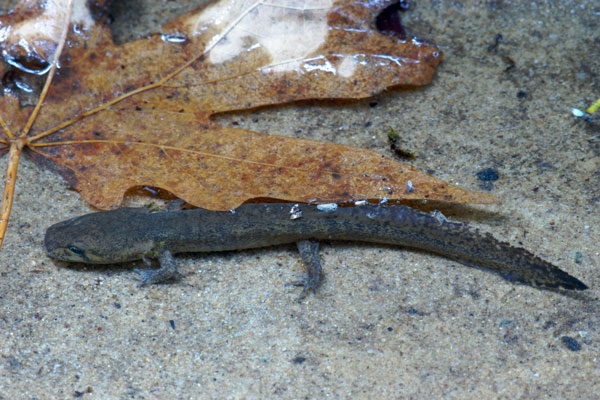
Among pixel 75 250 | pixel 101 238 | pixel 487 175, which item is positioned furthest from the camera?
pixel 487 175

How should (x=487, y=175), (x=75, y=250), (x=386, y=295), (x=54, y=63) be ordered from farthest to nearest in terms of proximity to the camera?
(x=54, y=63) → (x=487, y=175) → (x=75, y=250) → (x=386, y=295)

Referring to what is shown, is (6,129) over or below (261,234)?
over

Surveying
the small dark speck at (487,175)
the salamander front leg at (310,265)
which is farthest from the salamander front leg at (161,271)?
the small dark speck at (487,175)

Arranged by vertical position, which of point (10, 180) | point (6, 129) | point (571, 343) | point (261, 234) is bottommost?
point (261, 234)

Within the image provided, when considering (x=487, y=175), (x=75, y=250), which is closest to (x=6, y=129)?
(x=75, y=250)

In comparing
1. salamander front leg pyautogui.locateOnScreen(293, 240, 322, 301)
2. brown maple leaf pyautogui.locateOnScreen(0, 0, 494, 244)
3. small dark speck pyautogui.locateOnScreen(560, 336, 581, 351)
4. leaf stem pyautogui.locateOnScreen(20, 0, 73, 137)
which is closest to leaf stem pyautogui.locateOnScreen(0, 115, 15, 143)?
Answer: brown maple leaf pyautogui.locateOnScreen(0, 0, 494, 244)

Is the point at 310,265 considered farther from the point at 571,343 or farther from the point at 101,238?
the point at 571,343
